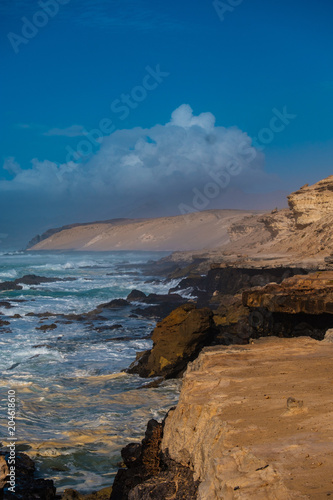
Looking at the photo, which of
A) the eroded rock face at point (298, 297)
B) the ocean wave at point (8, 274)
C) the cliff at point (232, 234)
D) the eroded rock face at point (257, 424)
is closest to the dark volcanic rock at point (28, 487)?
the eroded rock face at point (257, 424)

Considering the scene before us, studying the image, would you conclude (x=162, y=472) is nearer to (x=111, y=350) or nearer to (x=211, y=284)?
(x=111, y=350)

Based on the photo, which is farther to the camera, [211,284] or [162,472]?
[211,284]

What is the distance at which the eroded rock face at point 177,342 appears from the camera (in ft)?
44.1

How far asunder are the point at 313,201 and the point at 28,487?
98.9ft

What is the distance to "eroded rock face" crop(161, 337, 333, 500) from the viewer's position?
13.1ft

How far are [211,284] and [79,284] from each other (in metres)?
17.5

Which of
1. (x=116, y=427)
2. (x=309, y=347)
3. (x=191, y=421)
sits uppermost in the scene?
(x=309, y=347)

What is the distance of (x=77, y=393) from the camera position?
493 inches

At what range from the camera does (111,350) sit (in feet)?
58.1

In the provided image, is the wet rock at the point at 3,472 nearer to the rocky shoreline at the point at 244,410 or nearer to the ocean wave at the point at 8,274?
the rocky shoreline at the point at 244,410

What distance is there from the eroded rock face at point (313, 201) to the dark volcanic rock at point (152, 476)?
28011 mm

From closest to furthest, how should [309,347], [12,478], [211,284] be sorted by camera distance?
[12,478], [309,347], [211,284]

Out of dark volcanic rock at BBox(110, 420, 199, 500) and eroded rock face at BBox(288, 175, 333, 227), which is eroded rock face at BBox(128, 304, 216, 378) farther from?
eroded rock face at BBox(288, 175, 333, 227)

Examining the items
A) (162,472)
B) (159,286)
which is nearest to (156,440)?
(162,472)
